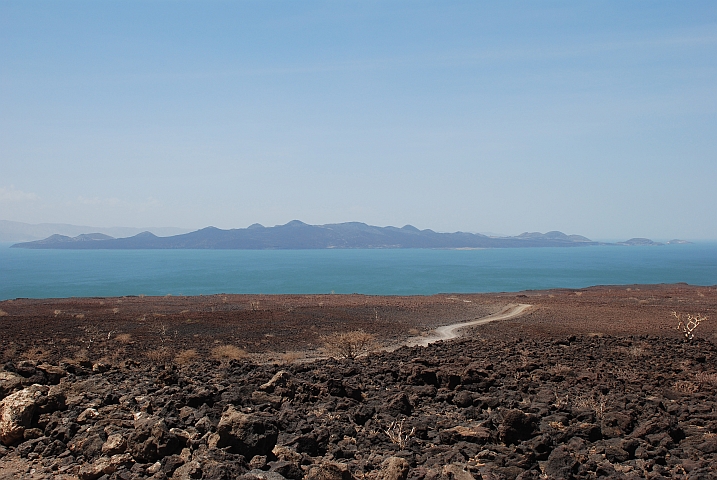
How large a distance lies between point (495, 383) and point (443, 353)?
605cm

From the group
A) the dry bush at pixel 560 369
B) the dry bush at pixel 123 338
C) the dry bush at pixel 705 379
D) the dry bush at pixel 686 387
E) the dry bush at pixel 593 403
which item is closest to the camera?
the dry bush at pixel 593 403

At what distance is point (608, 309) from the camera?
125 feet

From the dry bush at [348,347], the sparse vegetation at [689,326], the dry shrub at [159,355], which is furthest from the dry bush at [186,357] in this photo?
the sparse vegetation at [689,326]

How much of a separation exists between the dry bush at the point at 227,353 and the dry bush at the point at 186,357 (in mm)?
Answer: 785

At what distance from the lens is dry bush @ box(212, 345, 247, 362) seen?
20.0 meters

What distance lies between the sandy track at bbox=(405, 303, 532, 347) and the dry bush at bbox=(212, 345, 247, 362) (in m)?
7.76

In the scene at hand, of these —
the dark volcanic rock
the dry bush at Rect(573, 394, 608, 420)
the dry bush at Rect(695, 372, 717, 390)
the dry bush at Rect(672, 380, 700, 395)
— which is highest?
the dark volcanic rock

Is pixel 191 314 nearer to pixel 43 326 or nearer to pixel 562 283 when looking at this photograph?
pixel 43 326

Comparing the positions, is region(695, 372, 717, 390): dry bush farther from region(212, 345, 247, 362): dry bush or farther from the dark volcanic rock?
region(212, 345, 247, 362): dry bush

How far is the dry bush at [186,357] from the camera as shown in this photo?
61.3 feet

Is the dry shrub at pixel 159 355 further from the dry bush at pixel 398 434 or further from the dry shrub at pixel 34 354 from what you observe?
the dry bush at pixel 398 434

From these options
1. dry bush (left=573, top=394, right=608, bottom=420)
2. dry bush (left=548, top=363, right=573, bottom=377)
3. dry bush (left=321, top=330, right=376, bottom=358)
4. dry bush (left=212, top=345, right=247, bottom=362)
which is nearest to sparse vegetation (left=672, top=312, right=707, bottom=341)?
dry bush (left=548, top=363, right=573, bottom=377)

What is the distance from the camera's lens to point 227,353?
2041cm

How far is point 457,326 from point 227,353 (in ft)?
51.7
